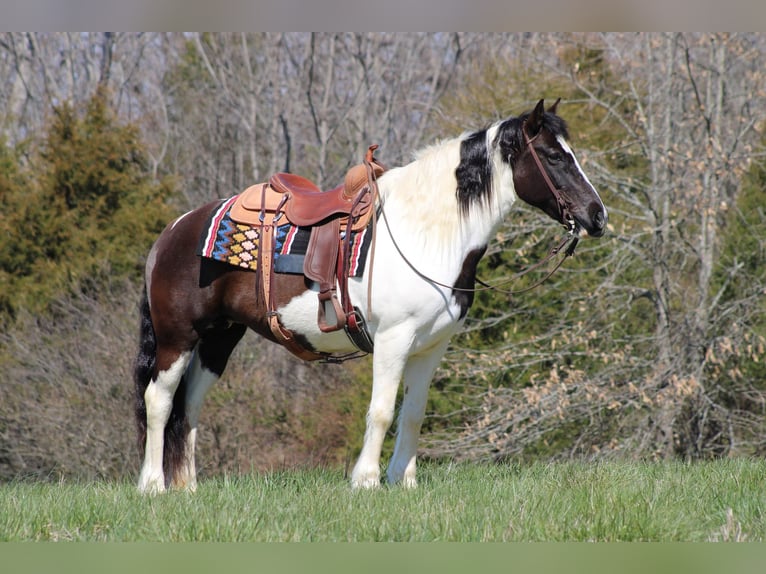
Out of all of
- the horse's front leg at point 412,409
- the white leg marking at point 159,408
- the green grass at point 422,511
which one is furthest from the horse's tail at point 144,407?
the horse's front leg at point 412,409

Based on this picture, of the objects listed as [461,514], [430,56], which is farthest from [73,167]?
[461,514]

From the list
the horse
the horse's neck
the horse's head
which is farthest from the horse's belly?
the horse's head

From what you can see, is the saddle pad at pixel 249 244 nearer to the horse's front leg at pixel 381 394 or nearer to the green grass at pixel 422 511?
the horse's front leg at pixel 381 394

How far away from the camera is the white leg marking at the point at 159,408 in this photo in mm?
5262

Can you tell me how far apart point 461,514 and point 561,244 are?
6.00ft

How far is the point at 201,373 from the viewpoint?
221 inches

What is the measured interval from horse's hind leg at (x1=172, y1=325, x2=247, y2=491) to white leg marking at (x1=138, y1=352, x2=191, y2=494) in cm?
20

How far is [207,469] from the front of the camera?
1071cm

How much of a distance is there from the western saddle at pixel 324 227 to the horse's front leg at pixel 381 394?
27cm

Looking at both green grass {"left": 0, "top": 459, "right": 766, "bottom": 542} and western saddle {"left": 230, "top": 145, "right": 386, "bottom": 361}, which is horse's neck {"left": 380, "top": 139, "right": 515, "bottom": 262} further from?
green grass {"left": 0, "top": 459, "right": 766, "bottom": 542}

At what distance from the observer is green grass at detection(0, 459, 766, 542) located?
12.0 ft

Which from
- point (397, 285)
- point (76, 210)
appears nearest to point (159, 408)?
point (397, 285)

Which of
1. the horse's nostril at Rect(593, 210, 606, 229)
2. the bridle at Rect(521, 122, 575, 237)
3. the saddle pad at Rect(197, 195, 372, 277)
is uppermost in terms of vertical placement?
the bridle at Rect(521, 122, 575, 237)

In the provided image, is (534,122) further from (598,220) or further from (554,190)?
(598,220)
